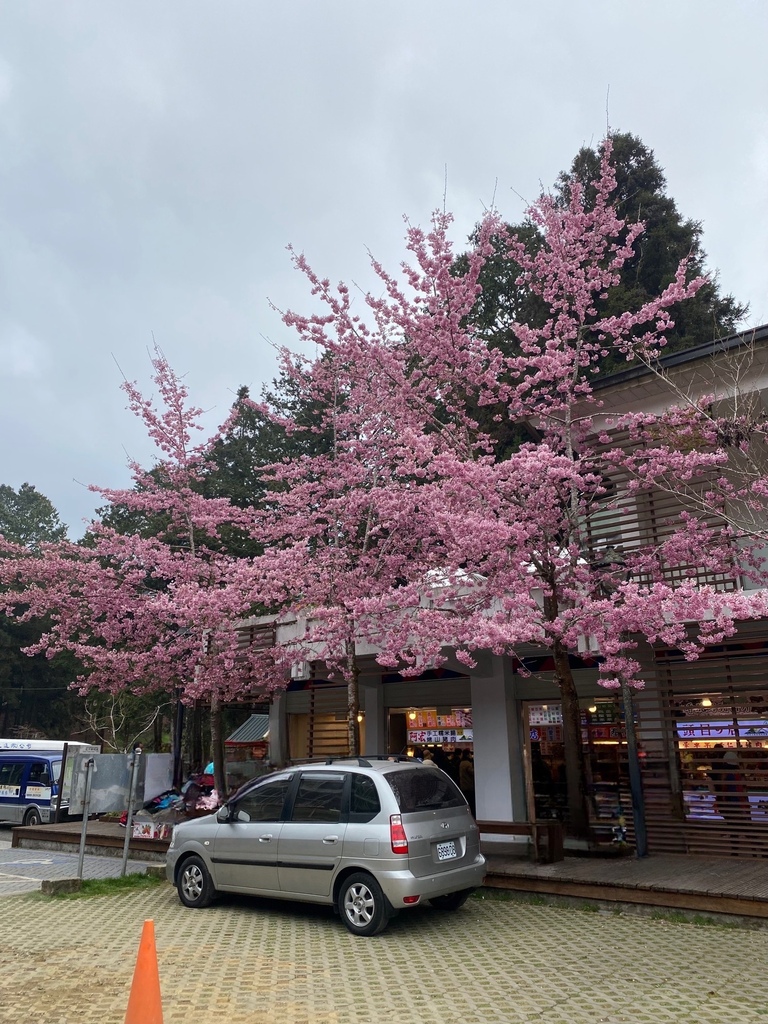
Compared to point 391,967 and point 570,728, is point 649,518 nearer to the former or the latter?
point 570,728

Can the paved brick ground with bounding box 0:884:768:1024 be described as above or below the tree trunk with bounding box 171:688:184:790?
below

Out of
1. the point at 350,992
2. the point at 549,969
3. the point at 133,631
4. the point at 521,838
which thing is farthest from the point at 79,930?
the point at 133,631

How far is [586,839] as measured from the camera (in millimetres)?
10633

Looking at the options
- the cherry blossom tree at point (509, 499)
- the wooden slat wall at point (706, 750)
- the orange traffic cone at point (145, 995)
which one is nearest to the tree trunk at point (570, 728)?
the cherry blossom tree at point (509, 499)

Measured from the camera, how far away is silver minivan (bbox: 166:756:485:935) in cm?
719

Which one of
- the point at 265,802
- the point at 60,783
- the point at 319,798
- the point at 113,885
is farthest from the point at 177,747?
the point at 319,798

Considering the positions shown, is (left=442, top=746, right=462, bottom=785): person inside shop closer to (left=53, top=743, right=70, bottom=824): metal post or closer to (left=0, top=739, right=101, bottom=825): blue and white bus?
(left=53, top=743, right=70, bottom=824): metal post

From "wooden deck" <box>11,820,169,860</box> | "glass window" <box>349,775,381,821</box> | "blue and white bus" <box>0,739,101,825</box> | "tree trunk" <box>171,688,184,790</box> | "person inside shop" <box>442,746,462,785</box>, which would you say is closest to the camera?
"glass window" <box>349,775,381,821</box>

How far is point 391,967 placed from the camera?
636 cm

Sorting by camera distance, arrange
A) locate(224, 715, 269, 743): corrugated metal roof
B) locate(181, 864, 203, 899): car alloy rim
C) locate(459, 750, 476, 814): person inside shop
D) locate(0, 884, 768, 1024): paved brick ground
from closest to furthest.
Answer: locate(0, 884, 768, 1024): paved brick ground
locate(181, 864, 203, 899): car alloy rim
locate(459, 750, 476, 814): person inside shop
locate(224, 715, 269, 743): corrugated metal roof

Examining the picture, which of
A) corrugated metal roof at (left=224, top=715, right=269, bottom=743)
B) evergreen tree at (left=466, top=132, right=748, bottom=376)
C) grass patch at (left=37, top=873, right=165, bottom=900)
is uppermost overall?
evergreen tree at (left=466, top=132, right=748, bottom=376)

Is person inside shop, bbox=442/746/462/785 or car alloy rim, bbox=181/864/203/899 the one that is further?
person inside shop, bbox=442/746/462/785

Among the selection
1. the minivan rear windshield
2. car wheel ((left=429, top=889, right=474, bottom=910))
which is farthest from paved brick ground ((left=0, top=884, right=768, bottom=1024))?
the minivan rear windshield

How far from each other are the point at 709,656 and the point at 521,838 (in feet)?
14.7
